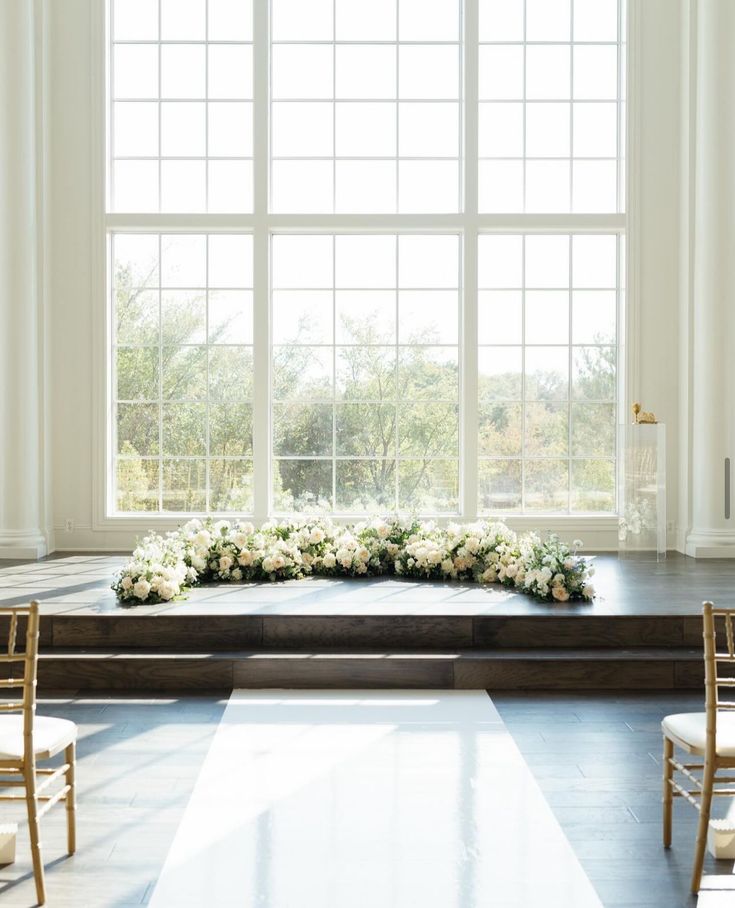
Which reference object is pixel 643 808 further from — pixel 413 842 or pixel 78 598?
pixel 78 598

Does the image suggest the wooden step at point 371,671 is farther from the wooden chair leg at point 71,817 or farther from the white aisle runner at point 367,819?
the wooden chair leg at point 71,817

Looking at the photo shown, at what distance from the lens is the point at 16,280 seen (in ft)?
26.8

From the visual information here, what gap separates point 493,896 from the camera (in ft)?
10.3

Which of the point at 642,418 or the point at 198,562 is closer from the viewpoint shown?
the point at 198,562

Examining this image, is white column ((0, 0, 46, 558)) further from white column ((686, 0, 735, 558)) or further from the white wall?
white column ((686, 0, 735, 558))

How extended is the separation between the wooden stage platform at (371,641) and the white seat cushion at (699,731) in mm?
2072

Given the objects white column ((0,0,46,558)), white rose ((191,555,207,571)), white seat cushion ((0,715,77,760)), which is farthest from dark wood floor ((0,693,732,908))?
white column ((0,0,46,558))

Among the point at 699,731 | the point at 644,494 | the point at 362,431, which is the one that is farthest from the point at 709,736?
the point at 362,431

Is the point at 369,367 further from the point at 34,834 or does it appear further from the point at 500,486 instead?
the point at 34,834

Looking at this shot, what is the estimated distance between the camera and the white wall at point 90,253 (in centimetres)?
871

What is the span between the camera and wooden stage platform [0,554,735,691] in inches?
219

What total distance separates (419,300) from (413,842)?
6172 millimetres

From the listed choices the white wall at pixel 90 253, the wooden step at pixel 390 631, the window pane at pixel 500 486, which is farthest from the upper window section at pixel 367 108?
the wooden step at pixel 390 631

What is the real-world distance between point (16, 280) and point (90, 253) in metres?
0.82
